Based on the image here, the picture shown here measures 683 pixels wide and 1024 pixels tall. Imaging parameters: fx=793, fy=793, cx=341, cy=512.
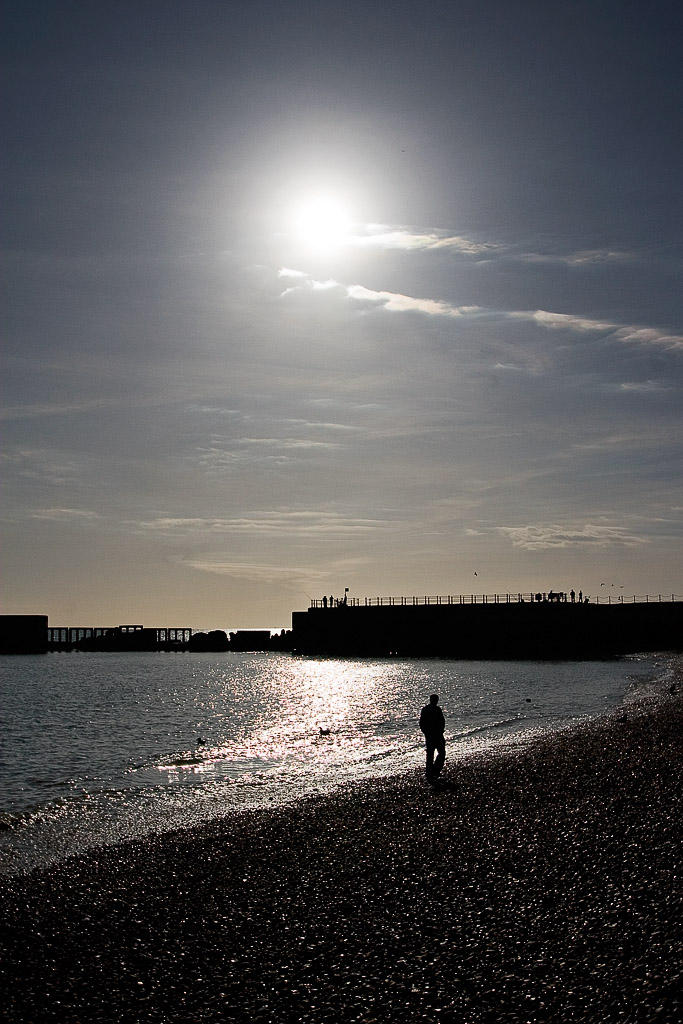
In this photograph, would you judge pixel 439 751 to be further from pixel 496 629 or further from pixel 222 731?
pixel 496 629

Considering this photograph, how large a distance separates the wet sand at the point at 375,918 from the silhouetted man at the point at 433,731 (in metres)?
2.66

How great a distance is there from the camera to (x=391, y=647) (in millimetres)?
112875

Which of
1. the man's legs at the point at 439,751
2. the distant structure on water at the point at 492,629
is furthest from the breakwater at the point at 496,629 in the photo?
the man's legs at the point at 439,751

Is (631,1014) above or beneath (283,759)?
above

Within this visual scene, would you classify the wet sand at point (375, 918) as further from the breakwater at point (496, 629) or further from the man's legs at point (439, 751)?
the breakwater at point (496, 629)

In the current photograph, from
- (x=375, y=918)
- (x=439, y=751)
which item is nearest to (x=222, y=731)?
(x=439, y=751)

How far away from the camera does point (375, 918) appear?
37.0 feet

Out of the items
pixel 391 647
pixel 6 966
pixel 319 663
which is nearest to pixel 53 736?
pixel 6 966

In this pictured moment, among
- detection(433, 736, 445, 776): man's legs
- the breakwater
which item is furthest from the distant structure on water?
detection(433, 736, 445, 776): man's legs

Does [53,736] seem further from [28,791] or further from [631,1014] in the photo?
[631,1014]

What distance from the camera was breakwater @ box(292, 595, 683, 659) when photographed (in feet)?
337

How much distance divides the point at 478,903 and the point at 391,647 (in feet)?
335

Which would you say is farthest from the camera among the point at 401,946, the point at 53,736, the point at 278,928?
the point at 53,736

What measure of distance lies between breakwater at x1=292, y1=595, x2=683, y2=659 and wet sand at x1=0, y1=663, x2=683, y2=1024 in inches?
3305
